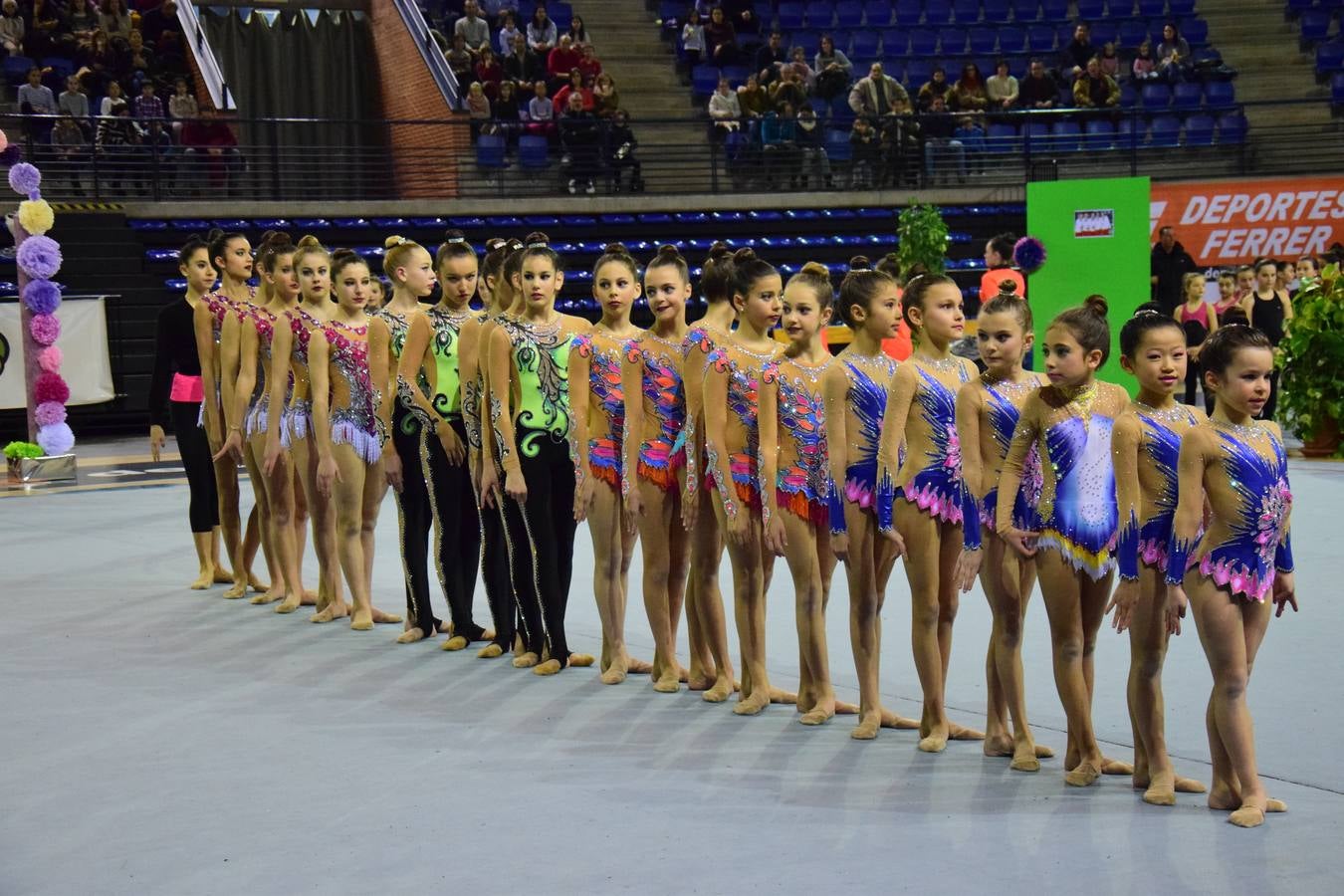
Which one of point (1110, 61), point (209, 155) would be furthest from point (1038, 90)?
point (209, 155)

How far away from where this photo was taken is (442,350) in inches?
260

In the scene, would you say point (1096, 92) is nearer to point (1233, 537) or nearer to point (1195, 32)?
point (1195, 32)

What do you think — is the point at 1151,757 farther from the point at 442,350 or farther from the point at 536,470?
the point at 442,350

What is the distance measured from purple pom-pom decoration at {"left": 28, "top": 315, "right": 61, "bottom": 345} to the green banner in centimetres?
874

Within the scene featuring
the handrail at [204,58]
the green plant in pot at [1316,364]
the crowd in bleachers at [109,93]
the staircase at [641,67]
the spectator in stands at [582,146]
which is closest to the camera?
the green plant in pot at [1316,364]

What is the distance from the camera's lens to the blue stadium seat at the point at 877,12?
71.5 feet

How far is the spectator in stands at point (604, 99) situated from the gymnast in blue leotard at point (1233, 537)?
47.8 feet

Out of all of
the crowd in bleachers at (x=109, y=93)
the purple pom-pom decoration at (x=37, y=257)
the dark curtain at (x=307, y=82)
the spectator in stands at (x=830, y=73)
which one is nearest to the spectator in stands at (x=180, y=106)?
the crowd in bleachers at (x=109, y=93)

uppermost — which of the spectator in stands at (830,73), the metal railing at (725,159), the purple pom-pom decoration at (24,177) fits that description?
the spectator in stands at (830,73)

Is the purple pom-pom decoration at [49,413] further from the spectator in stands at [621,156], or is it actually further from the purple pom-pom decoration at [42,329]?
the spectator in stands at [621,156]

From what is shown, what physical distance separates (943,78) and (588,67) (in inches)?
166

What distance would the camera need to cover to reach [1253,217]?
57.5ft

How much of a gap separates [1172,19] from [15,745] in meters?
19.4

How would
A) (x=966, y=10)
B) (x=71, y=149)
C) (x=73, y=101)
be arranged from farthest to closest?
(x=966, y=10), (x=73, y=101), (x=71, y=149)
